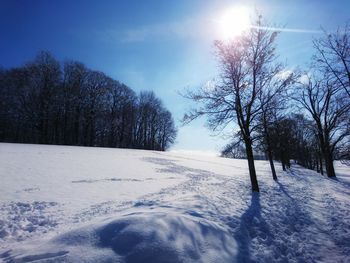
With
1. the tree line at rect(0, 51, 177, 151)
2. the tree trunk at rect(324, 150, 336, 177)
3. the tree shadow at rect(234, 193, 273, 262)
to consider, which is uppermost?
the tree line at rect(0, 51, 177, 151)

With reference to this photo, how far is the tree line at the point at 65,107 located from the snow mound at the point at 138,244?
40298mm

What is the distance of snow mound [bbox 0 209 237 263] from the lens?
4.32 m

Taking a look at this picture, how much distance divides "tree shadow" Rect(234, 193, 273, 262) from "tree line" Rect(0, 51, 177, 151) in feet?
132

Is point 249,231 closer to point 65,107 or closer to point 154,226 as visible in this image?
point 154,226

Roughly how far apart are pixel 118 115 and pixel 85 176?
40257 millimetres

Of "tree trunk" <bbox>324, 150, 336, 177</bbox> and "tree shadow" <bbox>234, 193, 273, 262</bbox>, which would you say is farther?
"tree trunk" <bbox>324, 150, 336, 177</bbox>

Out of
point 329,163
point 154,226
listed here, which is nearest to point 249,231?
point 154,226

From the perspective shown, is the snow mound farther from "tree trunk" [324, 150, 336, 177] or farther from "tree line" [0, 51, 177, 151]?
"tree line" [0, 51, 177, 151]

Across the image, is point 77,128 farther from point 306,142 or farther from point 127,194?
point 306,142

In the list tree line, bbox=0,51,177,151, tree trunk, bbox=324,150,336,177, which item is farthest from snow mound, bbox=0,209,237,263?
tree line, bbox=0,51,177,151

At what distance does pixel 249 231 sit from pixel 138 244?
3.59 metres

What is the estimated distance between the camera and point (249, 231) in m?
6.76

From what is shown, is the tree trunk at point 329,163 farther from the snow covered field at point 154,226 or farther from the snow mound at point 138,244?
the snow mound at point 138,244

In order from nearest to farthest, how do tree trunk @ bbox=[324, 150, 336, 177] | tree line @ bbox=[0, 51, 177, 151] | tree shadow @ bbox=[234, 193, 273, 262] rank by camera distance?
tree shadow @ bbox=[234, 193, 273, 262] → tree trunk @ bbox=[324, 150, 336, 177] → tree line @ bbox=[0, 51, 177, 151]
